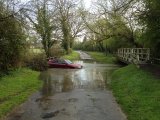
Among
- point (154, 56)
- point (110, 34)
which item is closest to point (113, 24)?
point (110, 34)

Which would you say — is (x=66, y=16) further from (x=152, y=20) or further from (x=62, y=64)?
(x=152, y=20)

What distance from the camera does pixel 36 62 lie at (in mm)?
30938

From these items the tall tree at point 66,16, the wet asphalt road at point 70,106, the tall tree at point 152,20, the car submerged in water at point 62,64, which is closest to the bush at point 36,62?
the car submerged in water at point 62,64

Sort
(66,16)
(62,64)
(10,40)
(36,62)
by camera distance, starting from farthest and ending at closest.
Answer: (66,16) < (62,64) < (36,62) < (10,40)

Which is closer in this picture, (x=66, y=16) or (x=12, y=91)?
(x=12, y=91)

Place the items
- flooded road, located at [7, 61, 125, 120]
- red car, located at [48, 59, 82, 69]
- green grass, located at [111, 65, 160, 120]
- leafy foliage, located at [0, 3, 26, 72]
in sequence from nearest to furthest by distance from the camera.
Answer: green grass, located at [111, 65, 160, 120] < flooded road, located at [7, 61, 125, 120] < leafy foliage, located at [0, 3, 26, 72] < red car, located at [48, 59, 82, 69]

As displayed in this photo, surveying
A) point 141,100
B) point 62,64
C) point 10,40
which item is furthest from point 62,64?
point 141,100

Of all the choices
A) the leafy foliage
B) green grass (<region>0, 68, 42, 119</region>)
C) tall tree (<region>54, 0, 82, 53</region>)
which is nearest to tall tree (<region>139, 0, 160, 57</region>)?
the leafy foliage

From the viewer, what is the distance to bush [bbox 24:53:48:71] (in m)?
30.0

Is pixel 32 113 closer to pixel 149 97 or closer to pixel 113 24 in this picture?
pixel 149 97

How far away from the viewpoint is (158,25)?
21266 millimetres

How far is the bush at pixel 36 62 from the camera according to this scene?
2998 centimetres

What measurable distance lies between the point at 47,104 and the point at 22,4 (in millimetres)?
6588

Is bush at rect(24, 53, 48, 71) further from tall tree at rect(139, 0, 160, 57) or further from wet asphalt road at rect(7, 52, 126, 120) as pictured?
wet asphalt road at rect(7, 52, 126, 120)
